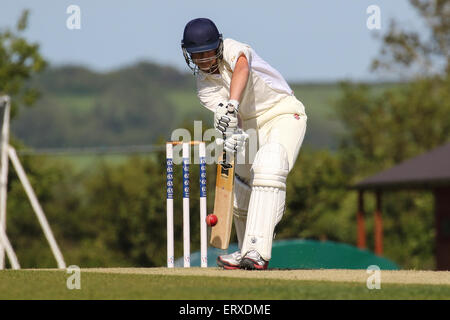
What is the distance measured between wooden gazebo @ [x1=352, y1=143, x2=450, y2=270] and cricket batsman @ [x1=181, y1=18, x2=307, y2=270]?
612 inches

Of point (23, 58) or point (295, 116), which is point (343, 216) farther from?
point (295, 116)

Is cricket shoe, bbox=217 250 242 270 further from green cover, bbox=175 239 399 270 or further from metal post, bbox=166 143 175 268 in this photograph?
green cover, bbox=175 239 399 270

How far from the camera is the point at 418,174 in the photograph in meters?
23.4

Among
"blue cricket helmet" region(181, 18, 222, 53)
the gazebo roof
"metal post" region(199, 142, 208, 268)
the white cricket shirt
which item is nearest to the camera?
"blue cricket helmet" region(181, 18, 222, 53)

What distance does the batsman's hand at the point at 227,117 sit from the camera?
6.48m

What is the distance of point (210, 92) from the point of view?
7102mm

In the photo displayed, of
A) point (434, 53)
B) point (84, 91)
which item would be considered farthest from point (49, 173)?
point (84, 91)

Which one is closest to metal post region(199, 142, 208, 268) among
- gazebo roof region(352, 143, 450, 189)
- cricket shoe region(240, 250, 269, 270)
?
cricket shoe region(240, 250, 269, 270)

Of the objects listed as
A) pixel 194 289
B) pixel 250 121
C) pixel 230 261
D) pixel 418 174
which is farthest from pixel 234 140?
pixel 418 174

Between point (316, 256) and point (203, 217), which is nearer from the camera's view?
point (203, 217)

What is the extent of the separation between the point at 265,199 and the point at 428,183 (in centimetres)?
1684

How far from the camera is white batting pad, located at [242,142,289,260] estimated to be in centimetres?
652

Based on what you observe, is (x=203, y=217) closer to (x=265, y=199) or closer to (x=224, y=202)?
(x=224, y=202)

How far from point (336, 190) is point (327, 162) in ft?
5.15
